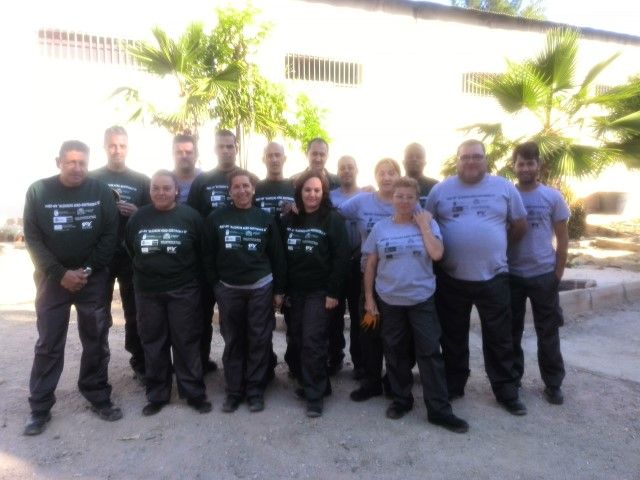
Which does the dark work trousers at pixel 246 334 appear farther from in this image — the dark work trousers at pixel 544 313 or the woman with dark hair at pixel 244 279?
the dark work trousers at pixel 544 313

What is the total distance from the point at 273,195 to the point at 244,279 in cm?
81

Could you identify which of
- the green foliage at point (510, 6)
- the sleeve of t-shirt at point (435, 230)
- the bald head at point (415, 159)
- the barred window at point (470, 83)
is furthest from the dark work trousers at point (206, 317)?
the green foliage at point (510, 6)

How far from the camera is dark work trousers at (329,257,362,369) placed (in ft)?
15.2

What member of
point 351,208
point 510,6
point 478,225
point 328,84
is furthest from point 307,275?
point 510,6

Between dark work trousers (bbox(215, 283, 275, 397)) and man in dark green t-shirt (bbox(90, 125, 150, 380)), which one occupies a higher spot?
man in dark green t-shirt (bbox(90, 125, 150, 380))

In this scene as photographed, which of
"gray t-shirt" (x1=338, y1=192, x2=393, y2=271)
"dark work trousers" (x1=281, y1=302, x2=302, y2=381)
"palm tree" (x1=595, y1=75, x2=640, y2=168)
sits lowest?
"dark work trousers" (x1=281, y1=302, x2=302, y2=381)

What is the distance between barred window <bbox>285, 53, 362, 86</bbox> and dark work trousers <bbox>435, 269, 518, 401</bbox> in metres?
8.90

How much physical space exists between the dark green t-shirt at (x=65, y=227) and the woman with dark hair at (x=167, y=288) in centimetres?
22

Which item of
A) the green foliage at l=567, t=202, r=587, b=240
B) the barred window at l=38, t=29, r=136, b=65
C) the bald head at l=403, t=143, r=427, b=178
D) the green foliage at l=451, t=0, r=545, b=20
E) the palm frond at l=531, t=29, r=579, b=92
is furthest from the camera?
the green foliage at l=451, t=0, r=545, b=20

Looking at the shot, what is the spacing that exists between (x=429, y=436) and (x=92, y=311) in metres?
2.46

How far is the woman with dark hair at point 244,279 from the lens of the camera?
13.6 ft

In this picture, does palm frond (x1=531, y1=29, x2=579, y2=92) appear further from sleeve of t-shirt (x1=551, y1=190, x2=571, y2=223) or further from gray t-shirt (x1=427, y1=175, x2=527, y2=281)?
gray t-shirt (x1=427, y1=175, x2=527, y2=281)

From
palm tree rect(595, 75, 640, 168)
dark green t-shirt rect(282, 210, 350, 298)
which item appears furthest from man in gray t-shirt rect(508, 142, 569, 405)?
palm tree rect(595, 75, 640, 168)

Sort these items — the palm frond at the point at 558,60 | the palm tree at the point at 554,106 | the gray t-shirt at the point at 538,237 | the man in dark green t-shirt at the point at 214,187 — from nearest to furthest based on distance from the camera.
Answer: the gray t-shirt at the point at 538,237
the man in dark green t-shirt at the point at 214,187
the palm tree at the point at 554,106
the palm frond at the point at 558,60
